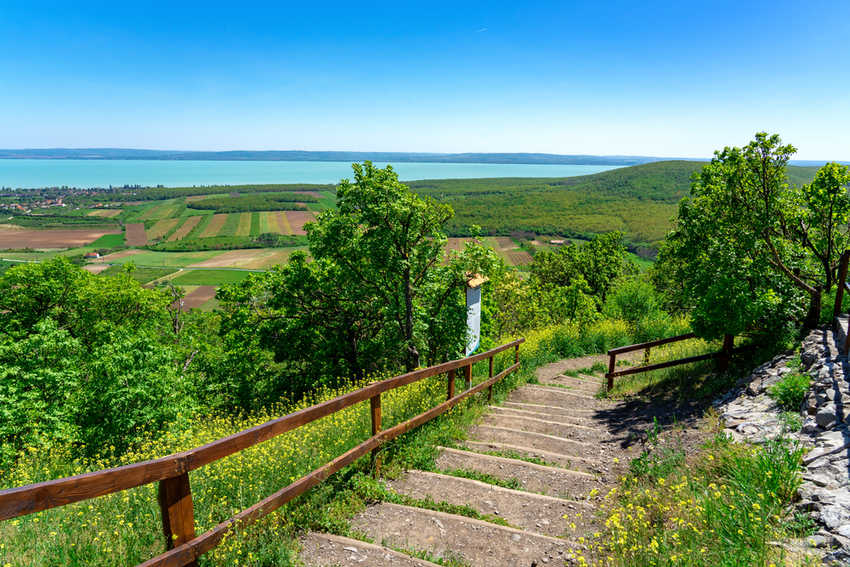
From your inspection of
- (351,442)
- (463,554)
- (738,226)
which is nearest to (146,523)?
(351,442)

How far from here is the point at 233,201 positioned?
186 m

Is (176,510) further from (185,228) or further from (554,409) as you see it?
(185,228)

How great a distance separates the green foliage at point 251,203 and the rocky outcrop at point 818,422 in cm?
16810

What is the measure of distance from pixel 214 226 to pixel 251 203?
42.1 meters

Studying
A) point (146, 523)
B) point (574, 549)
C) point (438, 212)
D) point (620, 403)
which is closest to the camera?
point (146, 523)

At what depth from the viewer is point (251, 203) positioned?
591 feet

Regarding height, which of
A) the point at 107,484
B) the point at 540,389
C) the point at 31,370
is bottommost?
the point at 31,370

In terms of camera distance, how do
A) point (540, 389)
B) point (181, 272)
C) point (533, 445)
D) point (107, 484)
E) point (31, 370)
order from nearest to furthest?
point (107, 484) < point (533, 445) < point (540, 389) < point (31, 370) < point (181, 272)

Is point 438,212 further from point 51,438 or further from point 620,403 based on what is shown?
point 51,438

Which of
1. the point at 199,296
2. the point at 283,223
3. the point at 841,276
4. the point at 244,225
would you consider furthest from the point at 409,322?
the point at 244,225

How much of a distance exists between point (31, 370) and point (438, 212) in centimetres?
1356

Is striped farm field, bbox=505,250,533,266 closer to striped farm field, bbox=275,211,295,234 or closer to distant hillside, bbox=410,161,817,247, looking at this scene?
distant hillside, bbox=410,161,817,247

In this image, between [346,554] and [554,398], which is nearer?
[346,554]

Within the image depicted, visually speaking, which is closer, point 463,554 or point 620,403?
point 463,554
